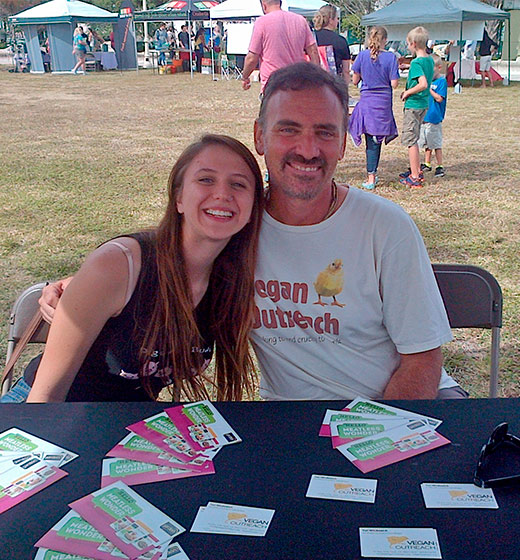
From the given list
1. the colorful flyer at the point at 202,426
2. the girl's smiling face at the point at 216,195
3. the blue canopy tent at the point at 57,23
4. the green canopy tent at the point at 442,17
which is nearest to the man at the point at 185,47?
the blue canopy tent at the point at 57,23

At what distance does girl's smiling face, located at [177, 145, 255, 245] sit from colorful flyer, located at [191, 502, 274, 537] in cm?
82

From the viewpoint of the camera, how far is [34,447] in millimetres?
1361

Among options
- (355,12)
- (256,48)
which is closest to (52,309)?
(256,48)

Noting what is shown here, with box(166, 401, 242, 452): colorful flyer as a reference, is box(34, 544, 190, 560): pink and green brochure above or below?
below

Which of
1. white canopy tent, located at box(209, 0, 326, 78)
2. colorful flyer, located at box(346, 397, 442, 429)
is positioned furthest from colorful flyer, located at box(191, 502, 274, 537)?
white canopy tent, located at box(209, 0, 326, 78)

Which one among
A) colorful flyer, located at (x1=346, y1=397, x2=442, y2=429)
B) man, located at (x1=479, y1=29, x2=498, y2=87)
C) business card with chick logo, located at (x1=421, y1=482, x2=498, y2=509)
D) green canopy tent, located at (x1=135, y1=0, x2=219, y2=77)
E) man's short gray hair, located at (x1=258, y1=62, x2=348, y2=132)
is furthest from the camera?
green canopy tent, located at (x1=135, y1=0, x2=219, y2=77)

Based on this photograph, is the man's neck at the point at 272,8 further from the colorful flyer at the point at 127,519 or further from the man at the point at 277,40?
the colorful flyer at the point at 127,519

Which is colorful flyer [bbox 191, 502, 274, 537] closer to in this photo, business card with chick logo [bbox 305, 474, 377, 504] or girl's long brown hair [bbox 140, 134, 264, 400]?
business card with chick logo [bbox 305, 474, 377, 504]

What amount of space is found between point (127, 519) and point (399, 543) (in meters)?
0.47

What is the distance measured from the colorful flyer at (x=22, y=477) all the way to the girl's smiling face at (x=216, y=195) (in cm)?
77

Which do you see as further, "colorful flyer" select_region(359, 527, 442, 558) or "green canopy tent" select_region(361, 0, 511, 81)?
"green canopy tent" select_region(361, 0, 511, 81)

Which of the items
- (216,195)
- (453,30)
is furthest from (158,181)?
(453,30)

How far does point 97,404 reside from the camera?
1.52 metres

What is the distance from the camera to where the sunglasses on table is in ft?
4.03
